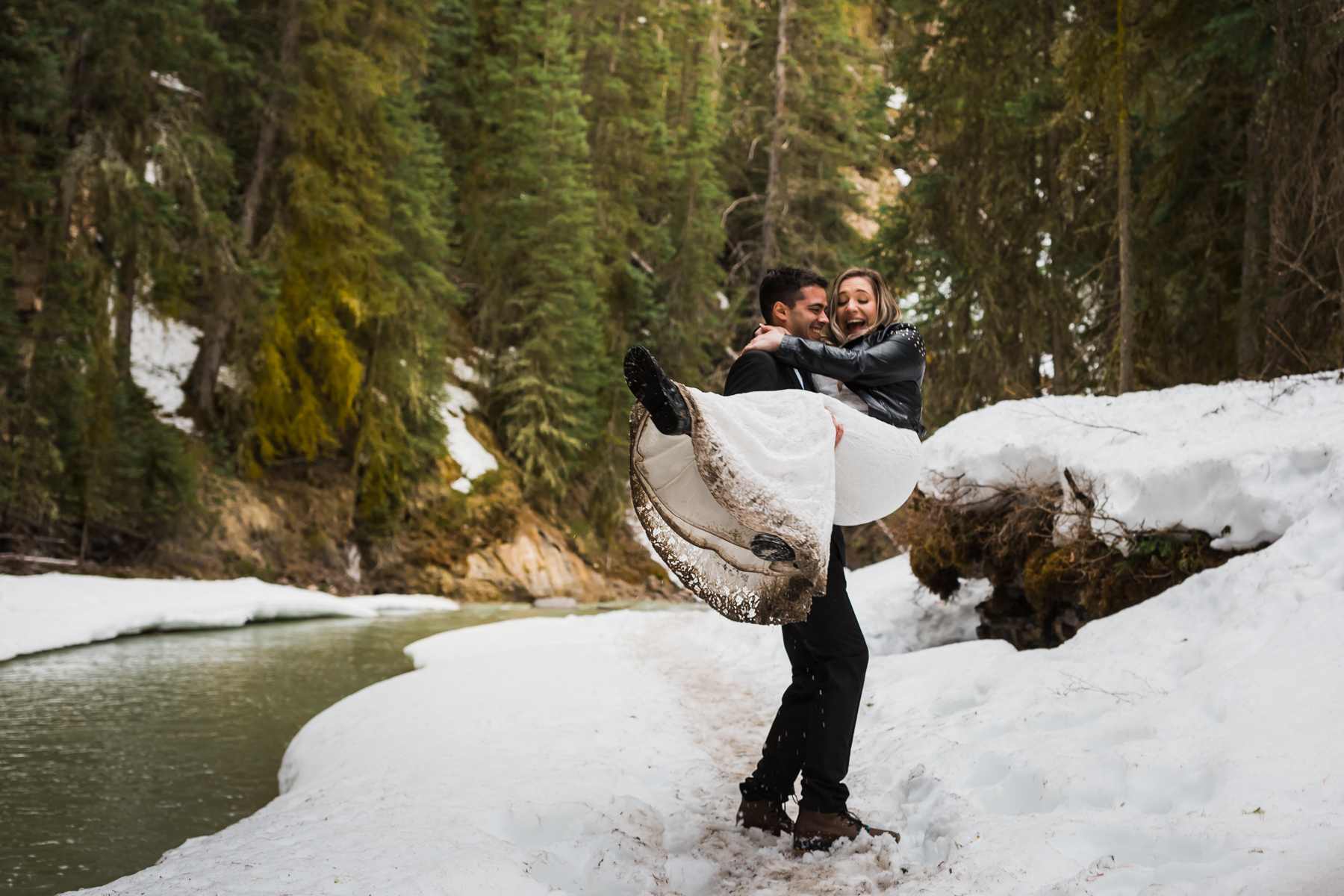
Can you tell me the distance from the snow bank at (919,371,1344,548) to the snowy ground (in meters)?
0.02

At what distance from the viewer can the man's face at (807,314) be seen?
3.73m

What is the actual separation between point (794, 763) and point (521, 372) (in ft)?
82.1

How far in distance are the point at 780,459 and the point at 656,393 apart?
0.48 m

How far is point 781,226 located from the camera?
94.7 feet

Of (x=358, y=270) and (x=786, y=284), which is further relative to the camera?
(x=358, y=270)

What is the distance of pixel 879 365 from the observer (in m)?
3.41

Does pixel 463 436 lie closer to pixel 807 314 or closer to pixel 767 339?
pixel 807 314

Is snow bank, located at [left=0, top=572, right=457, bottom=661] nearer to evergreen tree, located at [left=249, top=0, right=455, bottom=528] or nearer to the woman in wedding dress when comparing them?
evergreen tree, located at [left=249, top=0, right=455, bottom=528]

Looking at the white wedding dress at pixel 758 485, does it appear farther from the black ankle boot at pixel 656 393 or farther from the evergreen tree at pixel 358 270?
the evergreen tree at pixel 358 270

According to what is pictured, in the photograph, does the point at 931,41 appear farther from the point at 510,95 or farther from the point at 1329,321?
the point at 510,95

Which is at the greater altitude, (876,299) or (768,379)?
(876,299)

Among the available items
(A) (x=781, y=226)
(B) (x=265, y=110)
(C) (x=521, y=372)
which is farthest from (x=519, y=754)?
(A) (x=781, y=226)

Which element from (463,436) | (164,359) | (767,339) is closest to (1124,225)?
(767,339)

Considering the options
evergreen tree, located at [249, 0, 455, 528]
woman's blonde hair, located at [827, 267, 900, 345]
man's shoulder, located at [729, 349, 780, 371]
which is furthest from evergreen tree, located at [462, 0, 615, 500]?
man's shoulder, located at [729, 349, 780, 371]
